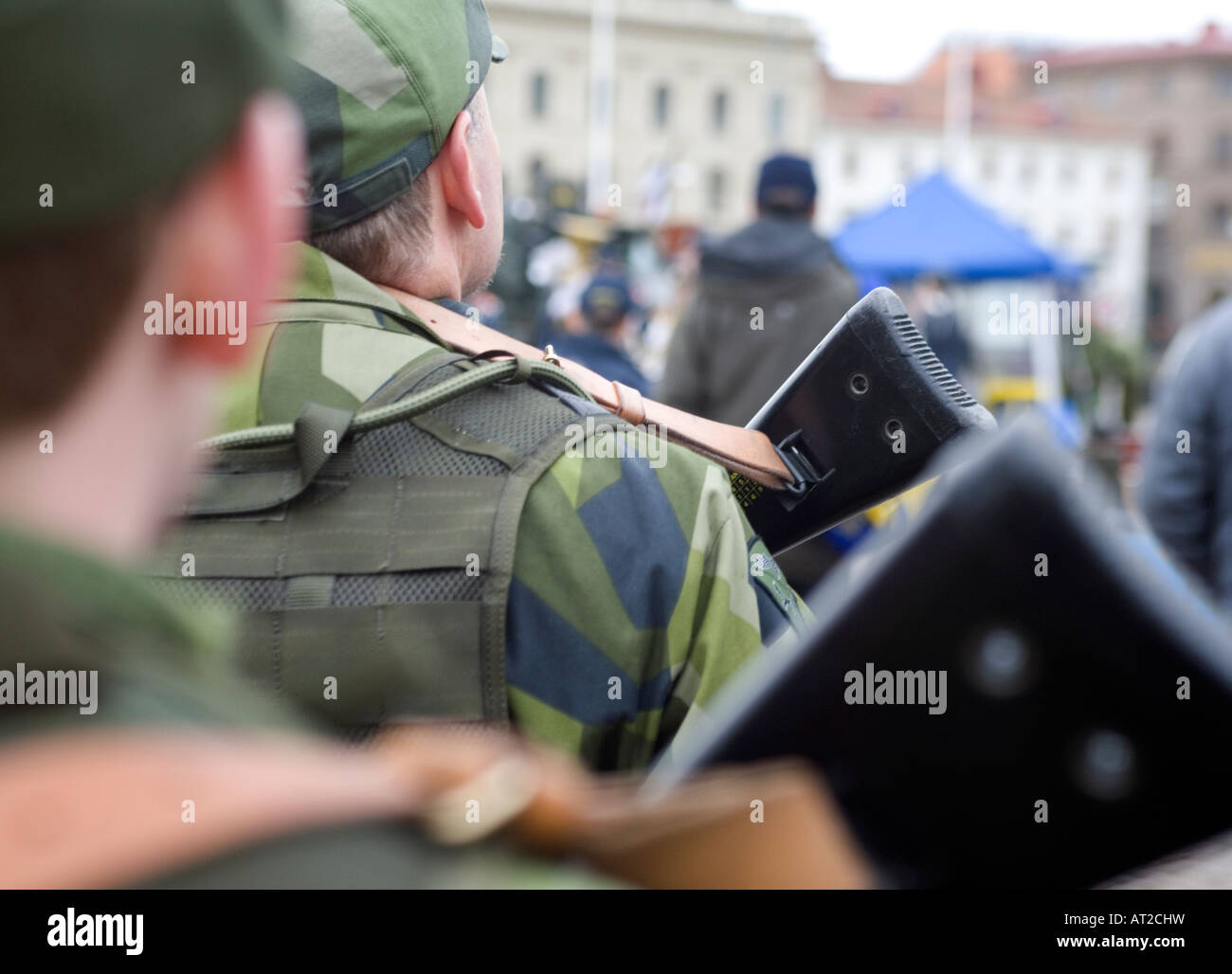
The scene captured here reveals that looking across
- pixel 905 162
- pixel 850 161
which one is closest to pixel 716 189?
pixel 850 161

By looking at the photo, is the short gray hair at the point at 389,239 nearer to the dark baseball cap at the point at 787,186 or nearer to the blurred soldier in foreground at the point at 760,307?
the blurred soldier in foreground at the point at 760,307

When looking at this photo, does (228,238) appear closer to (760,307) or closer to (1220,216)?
(760,307)

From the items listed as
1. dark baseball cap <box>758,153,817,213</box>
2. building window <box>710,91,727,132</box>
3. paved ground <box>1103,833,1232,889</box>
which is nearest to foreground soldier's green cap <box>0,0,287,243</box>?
paved ground <box>1103,833,1232,889</box>

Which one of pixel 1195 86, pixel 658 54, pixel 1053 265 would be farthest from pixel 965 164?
pixel 1053 265

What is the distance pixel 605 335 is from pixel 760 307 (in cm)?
140

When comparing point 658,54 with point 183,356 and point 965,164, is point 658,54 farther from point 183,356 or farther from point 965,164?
point 183,356

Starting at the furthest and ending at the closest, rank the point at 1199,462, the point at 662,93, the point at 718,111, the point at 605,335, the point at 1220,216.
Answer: the point at 1220,216 < the point at 718,111 < the point at 662,93 < the point at 605,335 < the point at 1199,462

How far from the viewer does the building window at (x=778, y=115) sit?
198ft

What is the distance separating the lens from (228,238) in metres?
0.71

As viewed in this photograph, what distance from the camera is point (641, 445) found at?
1.76 metres

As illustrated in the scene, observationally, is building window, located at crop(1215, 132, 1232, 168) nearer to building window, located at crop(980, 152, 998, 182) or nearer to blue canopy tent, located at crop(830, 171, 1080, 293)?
building window, located at crop(980, 152, 998, 182)

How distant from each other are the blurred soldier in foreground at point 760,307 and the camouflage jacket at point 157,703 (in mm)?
4433

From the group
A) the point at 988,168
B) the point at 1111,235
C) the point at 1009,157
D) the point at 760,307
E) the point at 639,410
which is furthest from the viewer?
the point at 1111,235
